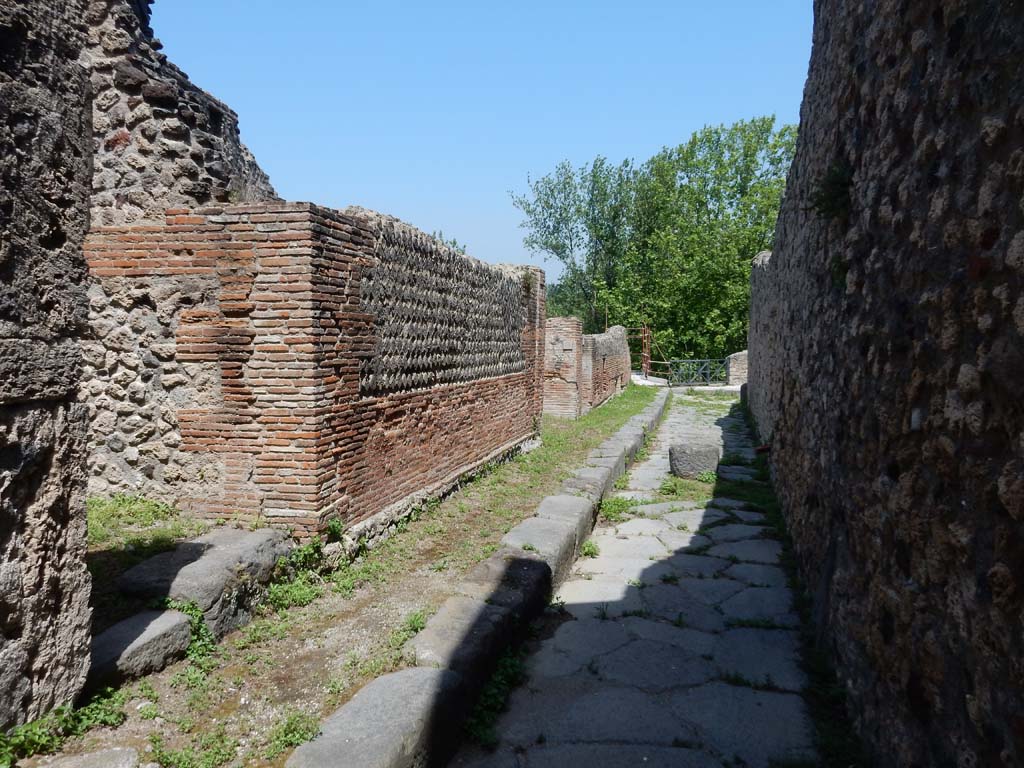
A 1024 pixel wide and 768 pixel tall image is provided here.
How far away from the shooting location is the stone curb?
1946 millimetres

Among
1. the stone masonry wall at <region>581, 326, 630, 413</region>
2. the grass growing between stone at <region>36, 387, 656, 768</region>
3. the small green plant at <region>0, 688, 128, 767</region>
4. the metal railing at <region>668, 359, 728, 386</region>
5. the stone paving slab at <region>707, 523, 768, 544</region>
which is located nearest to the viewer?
the small green plant at <region>0, 688, 128, 767</region>

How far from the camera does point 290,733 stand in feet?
6.90

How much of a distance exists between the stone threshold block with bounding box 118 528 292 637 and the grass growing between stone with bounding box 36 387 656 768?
0.35 feet

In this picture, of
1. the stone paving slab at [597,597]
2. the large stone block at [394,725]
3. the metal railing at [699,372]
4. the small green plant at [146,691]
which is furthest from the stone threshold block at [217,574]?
the metal railing at [699,372]

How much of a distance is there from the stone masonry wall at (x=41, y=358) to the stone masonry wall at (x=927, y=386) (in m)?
2.40

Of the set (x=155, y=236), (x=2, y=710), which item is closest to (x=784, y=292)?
(x=155, y=236)

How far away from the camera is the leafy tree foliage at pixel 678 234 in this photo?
27.3 meters

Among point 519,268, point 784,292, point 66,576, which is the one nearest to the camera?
point 66,576

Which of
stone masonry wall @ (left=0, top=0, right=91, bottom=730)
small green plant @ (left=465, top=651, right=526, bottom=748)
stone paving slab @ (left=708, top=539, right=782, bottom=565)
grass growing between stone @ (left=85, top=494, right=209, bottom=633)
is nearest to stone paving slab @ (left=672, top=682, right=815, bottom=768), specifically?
small green plant @ (left=465, top=651, right=526, bottom=748)

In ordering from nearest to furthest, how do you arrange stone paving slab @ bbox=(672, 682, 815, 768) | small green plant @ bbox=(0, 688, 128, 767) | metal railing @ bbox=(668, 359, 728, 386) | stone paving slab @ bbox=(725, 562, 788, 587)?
small green plant @ bbox=(0, 688, 128, 767), stone paving slab @ bbox=(672, 682, 815, 768), stone paving slab @ bbox=(725, 562, 788, 587), metal railing @ bbox=(668, 359, 728, 386)

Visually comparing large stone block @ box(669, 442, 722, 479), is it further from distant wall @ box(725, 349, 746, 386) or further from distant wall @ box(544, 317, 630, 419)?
distant wall @ box(725, 349, 746, 386)

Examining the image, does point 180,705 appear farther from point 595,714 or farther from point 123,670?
point 595,714

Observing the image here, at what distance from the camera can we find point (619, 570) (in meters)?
4.25

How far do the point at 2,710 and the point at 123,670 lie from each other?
0.51m
